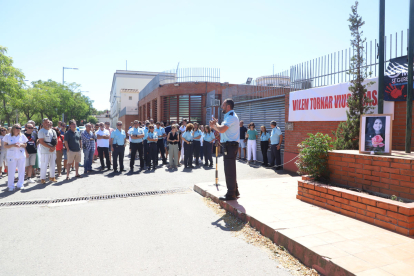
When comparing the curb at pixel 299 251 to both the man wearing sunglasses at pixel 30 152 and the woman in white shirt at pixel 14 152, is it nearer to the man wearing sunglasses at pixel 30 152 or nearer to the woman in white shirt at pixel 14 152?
the woman in white shirt at pixel 14 152

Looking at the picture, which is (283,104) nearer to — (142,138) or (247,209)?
(142,138)

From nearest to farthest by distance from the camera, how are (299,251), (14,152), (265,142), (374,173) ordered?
(299,251) < (374,173) < (14,152) < (265,142)

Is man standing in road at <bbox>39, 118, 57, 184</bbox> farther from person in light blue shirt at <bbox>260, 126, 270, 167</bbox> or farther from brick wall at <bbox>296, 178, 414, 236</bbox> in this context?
person in light blue shirt at <bbox>260, 126, 270, 167</bbox>

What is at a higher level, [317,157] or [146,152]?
[317,157]

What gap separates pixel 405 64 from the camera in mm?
6461

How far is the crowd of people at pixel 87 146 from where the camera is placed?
332 inches

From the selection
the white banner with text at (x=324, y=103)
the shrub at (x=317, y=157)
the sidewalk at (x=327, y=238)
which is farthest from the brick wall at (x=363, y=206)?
the white banner with text at (x=324, y=103)

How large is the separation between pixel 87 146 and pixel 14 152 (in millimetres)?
3015

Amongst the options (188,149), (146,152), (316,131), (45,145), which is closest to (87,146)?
(45,145)

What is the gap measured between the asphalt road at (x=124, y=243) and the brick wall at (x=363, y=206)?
1.86 metres

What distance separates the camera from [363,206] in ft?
Answer: 15.0

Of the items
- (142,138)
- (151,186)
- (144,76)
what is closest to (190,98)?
(142,138)

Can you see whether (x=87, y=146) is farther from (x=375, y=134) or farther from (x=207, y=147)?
(x=375, y=134)

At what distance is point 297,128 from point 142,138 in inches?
241
